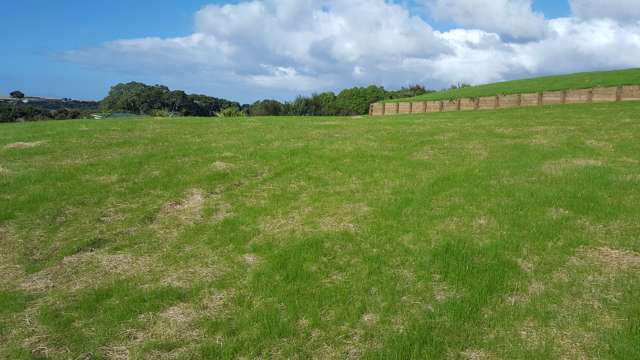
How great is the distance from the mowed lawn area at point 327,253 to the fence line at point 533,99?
10.5 metres

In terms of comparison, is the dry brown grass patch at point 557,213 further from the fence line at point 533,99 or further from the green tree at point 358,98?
the green tree at point 358,98

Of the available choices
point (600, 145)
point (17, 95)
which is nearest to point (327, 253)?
point (600, 145)

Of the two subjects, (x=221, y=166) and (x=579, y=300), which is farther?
(x=221, y=166)

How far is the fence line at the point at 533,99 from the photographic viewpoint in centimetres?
2323

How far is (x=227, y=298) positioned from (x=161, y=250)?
2304 mm

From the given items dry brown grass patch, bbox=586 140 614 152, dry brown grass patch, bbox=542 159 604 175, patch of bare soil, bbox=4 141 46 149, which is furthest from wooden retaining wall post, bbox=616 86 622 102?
patch of bare soil, bbox=4 141 46 149

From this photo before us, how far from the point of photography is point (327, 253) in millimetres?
7984

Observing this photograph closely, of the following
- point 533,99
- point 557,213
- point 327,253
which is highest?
point 533,99

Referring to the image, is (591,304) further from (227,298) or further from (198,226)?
(198,226)

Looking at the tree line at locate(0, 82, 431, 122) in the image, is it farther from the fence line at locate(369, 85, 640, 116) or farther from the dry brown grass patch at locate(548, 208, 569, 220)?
the dry brown grass patch at locate(548, 208, 569, 220)

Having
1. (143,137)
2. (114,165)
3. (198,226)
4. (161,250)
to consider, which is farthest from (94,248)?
(143,137)

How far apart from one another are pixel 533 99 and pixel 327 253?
22485 mm

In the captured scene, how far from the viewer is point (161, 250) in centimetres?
849

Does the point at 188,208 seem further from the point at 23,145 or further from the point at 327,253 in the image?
the point at 23,145
